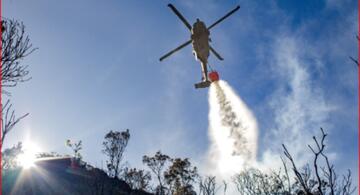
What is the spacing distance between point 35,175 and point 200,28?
21.8 m

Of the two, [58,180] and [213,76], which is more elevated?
[58,180]

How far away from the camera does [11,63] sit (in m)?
8.35

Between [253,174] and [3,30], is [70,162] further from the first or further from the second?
[3,30]

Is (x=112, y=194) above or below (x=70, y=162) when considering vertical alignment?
below

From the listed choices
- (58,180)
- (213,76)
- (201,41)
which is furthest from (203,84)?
(58,180)

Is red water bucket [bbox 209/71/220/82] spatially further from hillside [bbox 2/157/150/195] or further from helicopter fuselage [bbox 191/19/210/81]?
hillside [bbox 2/157/150/195]

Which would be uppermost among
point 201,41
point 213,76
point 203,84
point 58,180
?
point 201,41

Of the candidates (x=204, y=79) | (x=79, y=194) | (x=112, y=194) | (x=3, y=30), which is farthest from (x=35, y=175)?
(x=3, y=30)

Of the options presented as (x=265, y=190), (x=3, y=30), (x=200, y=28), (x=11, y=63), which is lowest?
(x=11, y=63)

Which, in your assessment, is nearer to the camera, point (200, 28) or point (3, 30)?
point (3, 30)

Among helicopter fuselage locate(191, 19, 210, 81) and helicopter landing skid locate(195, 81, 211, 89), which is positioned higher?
helicopter fuselage locate(191, 19, 210, 81)

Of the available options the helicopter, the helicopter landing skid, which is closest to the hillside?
the helicopter landing skid

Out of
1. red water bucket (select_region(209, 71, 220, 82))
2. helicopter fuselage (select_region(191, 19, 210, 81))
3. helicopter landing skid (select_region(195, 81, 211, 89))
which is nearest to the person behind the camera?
red water bucket (select_region(209, 71, 220, 82))

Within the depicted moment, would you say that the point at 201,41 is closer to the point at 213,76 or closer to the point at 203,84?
the point at 213,76
